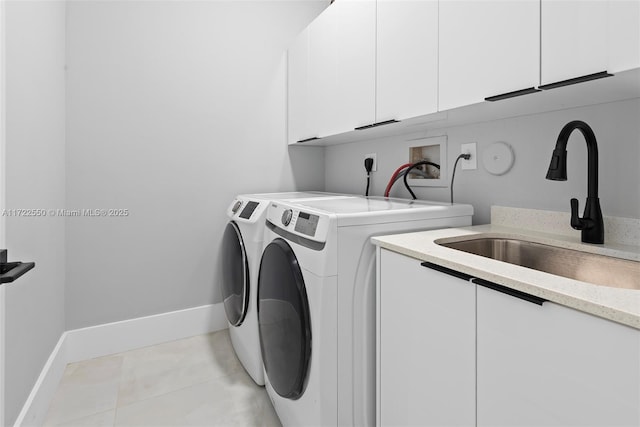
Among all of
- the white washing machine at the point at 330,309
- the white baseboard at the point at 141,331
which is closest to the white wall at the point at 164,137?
the white baseboard at the point at 141,331

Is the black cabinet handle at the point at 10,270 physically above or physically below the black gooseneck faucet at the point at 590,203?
below

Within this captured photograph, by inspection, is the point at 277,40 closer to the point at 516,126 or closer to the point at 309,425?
the point at 516,126

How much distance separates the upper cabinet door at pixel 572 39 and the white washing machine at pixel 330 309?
1.96 ft

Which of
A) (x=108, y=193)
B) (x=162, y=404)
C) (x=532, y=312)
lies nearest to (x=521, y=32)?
(x=532, y=312)

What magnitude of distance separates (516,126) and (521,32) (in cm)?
48

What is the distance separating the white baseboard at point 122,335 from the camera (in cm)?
169

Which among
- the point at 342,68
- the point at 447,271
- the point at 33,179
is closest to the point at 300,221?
the point at 447,271

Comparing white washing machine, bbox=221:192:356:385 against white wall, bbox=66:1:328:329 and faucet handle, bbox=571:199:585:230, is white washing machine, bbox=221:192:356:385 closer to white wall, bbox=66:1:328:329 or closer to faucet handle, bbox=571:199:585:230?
white wall, bbox=66:1:328:329

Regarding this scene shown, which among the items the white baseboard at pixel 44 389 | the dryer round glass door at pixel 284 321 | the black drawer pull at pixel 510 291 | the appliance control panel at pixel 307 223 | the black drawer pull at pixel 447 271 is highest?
the appliance control panel at pixel 307 223

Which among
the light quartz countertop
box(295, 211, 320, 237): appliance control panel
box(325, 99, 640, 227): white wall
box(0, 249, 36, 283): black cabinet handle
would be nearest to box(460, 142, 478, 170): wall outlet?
box(325, 99, 640, 227): white wall

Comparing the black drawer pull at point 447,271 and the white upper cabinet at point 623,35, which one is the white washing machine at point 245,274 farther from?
the white upper cabinet at point 623,35

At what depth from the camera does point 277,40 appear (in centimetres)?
248

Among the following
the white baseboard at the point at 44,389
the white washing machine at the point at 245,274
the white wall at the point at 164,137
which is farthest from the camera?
the white wall at the point at 164,137

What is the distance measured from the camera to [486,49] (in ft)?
3.50
